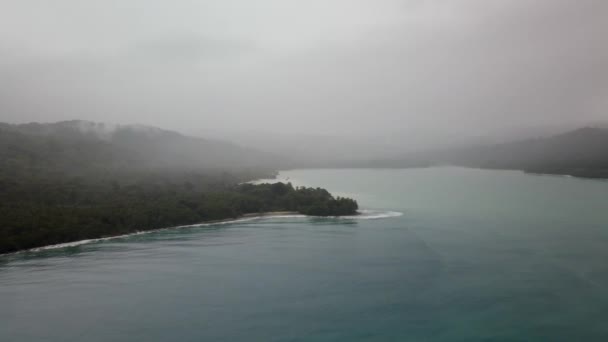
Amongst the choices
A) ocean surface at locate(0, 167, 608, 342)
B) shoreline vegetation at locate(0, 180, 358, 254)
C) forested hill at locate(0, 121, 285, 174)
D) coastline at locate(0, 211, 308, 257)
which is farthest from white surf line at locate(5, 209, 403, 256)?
forested hill at locate(0, 121, 285, 174)

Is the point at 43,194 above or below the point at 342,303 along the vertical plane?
above

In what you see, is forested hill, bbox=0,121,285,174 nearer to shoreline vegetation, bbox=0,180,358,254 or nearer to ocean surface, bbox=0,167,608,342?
shoreline vegetation, bbox=0,180,358,254

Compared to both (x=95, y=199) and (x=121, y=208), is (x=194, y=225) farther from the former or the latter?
(x=95, y=199)

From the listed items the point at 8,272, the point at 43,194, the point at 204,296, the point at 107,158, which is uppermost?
the point at 107,158

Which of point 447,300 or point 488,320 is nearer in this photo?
point 488,320

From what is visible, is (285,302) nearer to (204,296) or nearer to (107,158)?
(204,296)

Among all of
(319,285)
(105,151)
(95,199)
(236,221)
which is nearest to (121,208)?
(95,199)

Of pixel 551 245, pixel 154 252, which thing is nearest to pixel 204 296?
pixel 154 252
